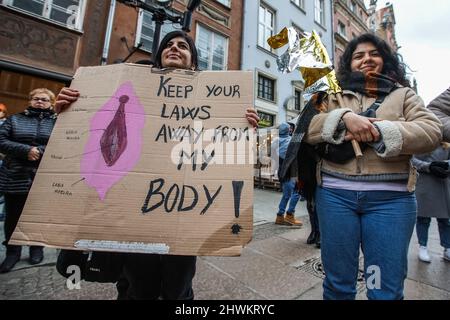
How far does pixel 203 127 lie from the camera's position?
115 cm

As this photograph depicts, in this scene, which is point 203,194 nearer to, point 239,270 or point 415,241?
point 239,270

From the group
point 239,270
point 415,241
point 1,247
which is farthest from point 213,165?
point 415,241

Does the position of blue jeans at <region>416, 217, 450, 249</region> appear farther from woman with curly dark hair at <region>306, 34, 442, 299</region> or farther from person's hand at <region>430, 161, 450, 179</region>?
woman with curly dark hair at <region>306, 34, 442, 299</region>

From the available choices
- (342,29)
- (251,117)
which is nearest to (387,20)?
(342,29)

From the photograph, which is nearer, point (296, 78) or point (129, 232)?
point (129, 232)

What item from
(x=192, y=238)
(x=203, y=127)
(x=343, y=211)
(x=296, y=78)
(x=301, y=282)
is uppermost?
(x=296, y=78)

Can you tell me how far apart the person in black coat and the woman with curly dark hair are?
237 cm

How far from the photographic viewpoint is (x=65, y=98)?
1.20 m

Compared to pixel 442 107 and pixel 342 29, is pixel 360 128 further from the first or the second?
pixel 342 29

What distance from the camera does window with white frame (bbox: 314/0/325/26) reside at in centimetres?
1503

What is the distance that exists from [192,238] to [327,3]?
1931 cm

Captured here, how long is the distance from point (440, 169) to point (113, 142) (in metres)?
3.10

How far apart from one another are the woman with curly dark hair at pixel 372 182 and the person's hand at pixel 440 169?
1834 millimetres

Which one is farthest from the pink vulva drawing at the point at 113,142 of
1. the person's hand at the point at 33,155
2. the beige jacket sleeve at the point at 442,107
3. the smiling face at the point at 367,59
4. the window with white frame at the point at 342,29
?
the window with white frame at the point at 342,29
